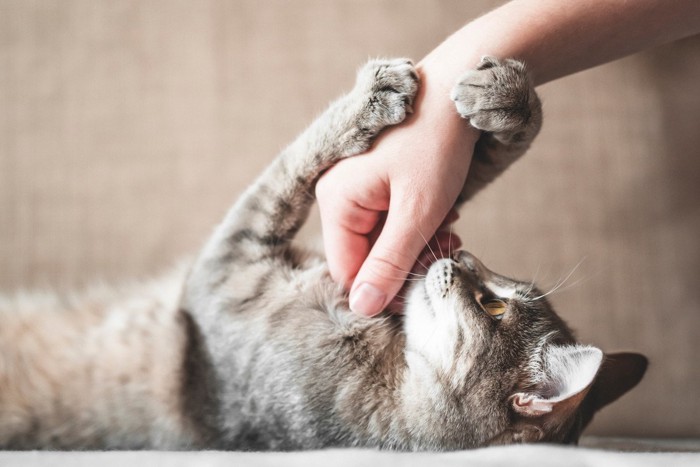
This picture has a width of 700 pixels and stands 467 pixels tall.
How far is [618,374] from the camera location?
3.95 feet

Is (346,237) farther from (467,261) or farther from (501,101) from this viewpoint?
(501,101)

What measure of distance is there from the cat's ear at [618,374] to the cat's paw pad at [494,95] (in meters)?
0.52

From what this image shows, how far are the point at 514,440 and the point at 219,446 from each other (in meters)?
0.60

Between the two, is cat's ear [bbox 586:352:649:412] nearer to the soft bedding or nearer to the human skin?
the soft bedding

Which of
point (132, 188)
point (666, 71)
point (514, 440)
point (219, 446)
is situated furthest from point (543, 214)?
point (132, 188)

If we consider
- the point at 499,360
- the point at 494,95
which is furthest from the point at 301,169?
the point at 499,360

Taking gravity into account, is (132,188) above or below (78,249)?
above

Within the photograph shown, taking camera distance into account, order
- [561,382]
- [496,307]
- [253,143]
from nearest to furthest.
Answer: [561,382] → [496,307] → [253,143]

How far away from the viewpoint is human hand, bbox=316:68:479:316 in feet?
3.45

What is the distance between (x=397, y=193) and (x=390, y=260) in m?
0.12

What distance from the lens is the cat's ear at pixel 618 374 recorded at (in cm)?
120

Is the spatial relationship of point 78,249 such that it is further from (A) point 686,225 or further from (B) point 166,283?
(A) point 686,225

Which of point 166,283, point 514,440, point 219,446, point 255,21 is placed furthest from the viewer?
point 255,21

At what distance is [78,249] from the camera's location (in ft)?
5.33
